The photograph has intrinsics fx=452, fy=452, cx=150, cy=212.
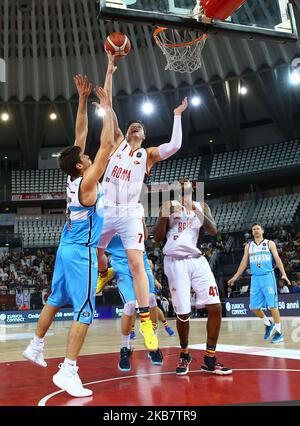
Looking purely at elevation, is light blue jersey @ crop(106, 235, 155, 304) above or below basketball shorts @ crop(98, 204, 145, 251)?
below

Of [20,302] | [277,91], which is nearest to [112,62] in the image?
[20,302]

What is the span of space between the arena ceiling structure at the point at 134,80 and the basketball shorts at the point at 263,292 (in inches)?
614

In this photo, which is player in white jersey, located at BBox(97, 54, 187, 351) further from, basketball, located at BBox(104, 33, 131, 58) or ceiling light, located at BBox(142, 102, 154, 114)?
ceiling light, located at BBox(142, 102, 154, 114)

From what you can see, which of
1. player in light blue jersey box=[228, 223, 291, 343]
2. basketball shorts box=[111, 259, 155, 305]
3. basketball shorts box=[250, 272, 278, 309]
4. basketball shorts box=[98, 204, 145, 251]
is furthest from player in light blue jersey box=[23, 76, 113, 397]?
basketball shorts box=[250, 272, 278, 309]

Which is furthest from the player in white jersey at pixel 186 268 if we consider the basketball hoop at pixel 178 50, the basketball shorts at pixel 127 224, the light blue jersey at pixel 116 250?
the basketball hoop at pixel 178 50

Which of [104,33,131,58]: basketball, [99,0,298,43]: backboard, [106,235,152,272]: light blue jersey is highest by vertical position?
[99,0,298,43]: backboard

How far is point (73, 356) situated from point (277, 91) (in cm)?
2575

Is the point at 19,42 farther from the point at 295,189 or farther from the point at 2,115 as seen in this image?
the point at 295,189

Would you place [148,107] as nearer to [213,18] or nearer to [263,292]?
[263,292]

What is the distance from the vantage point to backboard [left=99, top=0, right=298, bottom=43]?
22.0 ft

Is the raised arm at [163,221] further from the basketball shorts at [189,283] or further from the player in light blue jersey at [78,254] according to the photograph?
the player in light blue jersey at [78,254]

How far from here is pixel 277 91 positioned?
26.8 meters

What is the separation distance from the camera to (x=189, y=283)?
5.09 m

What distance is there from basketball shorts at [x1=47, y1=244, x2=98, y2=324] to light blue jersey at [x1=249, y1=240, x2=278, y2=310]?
220 inches
